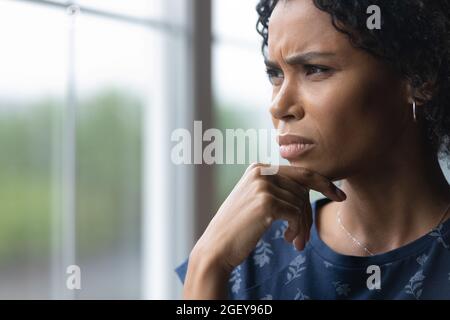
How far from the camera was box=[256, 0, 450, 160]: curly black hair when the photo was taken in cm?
103

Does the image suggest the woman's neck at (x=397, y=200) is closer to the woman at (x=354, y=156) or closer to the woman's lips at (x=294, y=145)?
the woman at (x=354, y=156)

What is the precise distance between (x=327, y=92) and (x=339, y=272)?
31cm

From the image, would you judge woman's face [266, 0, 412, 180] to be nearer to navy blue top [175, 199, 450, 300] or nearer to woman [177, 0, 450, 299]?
woman [177, 0, 450, 299]

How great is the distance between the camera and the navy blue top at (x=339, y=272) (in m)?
1.05

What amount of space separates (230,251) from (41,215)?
1341 mm

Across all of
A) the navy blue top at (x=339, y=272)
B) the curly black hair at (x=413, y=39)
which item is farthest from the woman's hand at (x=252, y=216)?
the curly black hair at (x=413, y=39)

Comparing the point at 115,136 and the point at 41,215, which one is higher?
the point at 115,136

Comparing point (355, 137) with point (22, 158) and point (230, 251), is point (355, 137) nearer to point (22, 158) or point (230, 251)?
point (230, 251)

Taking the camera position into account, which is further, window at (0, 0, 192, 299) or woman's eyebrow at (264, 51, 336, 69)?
window at (0, 0, 192, 299)

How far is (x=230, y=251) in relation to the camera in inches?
39.8

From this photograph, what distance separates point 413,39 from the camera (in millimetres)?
1068

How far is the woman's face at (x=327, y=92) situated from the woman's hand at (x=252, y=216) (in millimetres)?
35

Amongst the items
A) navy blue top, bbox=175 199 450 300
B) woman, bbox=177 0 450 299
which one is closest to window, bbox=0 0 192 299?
navy blue top, bbox=175 199 450 300
